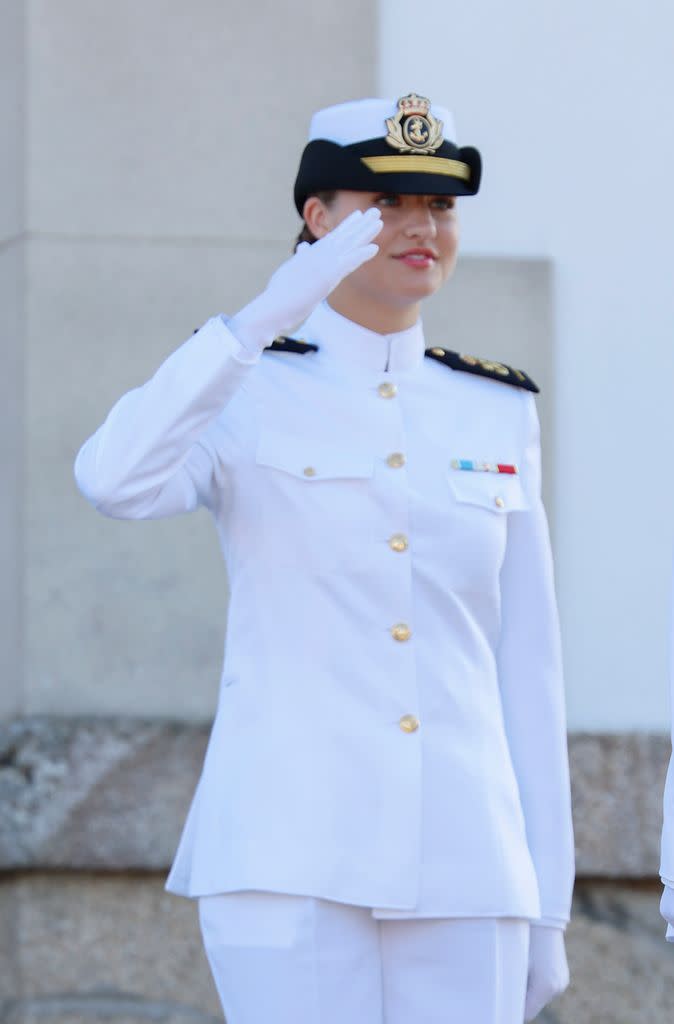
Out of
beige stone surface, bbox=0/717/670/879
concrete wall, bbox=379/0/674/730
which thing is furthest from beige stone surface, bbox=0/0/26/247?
beige stone surface, bbox=0/717/670/879

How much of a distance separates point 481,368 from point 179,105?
4.94ft

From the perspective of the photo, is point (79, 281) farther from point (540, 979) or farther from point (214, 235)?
point (540, 979)

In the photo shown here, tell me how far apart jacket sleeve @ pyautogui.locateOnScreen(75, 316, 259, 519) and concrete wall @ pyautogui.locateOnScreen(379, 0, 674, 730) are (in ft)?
5.75

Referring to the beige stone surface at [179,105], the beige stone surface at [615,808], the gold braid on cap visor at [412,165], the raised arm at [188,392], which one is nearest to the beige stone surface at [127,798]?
the beige stone surface at [615,808]

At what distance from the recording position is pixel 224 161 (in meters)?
4.38

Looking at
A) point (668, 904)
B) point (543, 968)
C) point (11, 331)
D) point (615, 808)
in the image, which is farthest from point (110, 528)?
point (668, 904)

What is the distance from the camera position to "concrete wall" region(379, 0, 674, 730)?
4.35 metres

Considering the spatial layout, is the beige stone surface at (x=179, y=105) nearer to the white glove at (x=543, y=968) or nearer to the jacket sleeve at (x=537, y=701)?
the jacket sleeve at (x=537, y=701)

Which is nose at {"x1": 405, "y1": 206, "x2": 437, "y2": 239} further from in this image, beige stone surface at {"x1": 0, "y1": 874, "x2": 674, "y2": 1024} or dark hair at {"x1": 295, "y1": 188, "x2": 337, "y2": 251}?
beige stone surface at {"x1": 0, "y1": 874, "x2": 674, "y2": 1024}

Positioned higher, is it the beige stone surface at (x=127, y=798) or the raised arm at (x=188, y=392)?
the raised arm at (x=188, y=392)

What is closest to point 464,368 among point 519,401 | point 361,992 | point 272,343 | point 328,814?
point 519,401

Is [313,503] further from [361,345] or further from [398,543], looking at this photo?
[361,345]

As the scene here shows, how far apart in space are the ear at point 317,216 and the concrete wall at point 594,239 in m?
1.38

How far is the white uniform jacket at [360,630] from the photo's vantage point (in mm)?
2693
